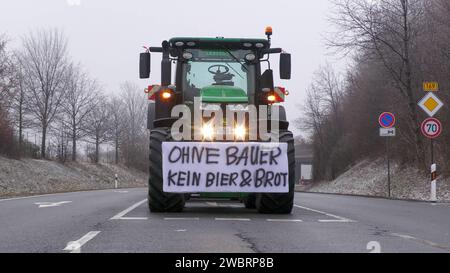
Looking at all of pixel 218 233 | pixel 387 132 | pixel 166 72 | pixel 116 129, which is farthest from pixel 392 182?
pixel 116 129

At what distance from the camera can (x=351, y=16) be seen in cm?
2661

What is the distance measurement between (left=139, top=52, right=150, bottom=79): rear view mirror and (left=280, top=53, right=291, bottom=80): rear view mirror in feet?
8.60

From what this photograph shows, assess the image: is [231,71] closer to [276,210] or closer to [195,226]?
[276,210]

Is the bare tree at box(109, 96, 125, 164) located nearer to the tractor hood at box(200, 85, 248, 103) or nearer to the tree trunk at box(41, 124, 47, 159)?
the tree trunk at box(41, 124, 47, 159)

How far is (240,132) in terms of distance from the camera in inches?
402

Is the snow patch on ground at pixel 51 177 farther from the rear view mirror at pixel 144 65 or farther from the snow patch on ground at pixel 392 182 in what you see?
the snow patch on ground at pixel 392 182

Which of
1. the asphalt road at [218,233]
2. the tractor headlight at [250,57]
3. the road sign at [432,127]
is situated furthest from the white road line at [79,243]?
the road sign at [432,127]

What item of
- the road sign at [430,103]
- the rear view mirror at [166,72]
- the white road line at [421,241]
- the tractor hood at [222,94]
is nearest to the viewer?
the white road line at [421,241]

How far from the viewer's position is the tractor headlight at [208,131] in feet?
33.2

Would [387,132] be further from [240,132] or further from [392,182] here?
[240,132]

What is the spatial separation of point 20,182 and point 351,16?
754 inches

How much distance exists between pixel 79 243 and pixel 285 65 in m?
6.29

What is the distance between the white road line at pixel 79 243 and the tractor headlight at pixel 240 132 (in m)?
3.41
